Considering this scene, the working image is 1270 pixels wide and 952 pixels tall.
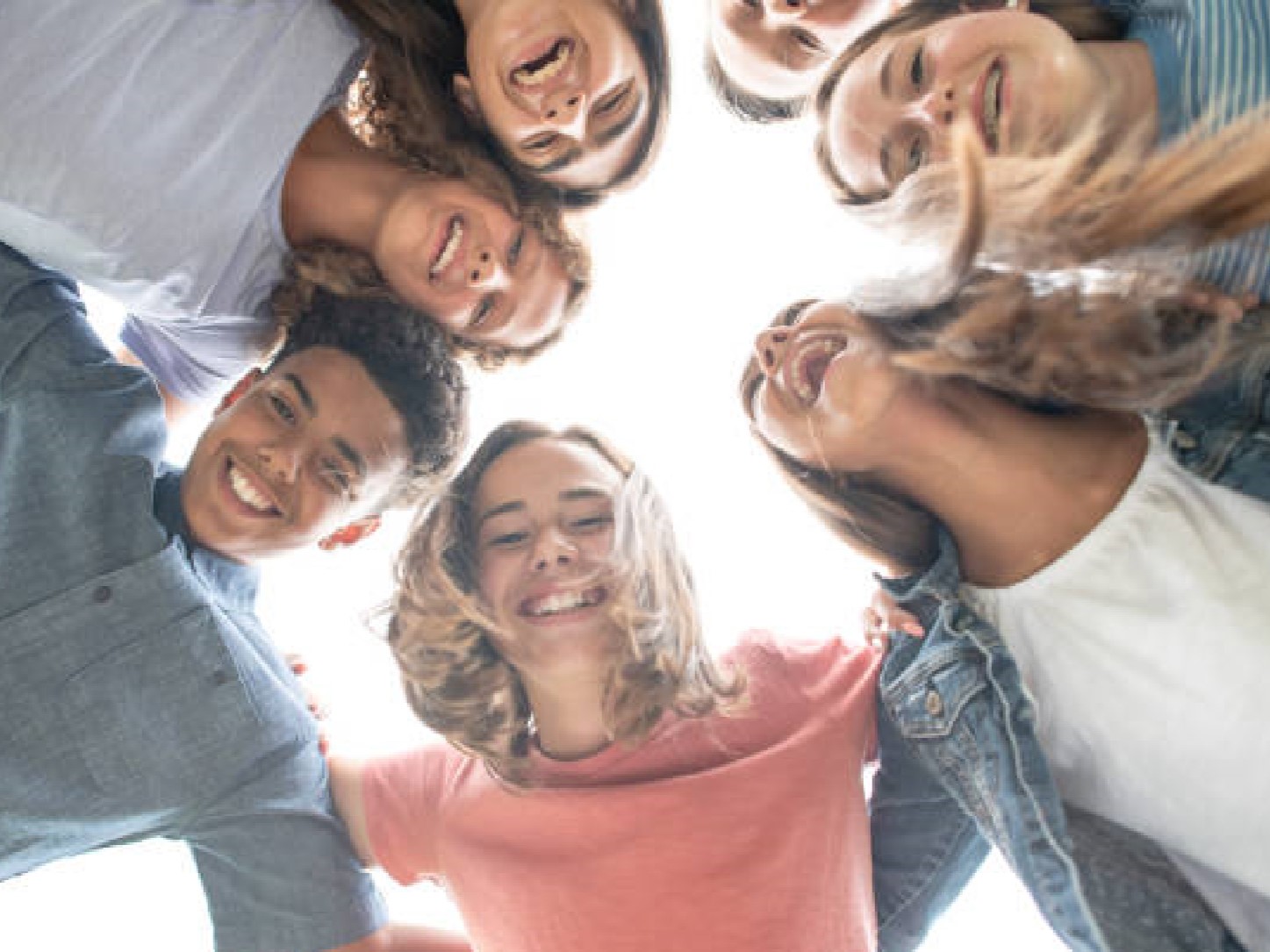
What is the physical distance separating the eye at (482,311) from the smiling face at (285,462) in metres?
0.17

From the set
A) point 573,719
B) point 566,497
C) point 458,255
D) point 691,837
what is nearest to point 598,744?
point 573,719

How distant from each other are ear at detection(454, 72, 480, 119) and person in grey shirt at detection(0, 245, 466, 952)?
0.37 meters

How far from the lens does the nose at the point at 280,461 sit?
1.15 meters

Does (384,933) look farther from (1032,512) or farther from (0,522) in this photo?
(1032,512)

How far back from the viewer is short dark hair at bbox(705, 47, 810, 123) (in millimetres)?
1294

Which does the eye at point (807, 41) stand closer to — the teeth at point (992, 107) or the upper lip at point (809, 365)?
the teeth at point (992, 107)

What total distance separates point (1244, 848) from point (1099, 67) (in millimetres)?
799

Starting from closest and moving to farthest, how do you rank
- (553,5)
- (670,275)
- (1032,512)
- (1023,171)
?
(1023,171), (1032,512), (553,5), (670,275)

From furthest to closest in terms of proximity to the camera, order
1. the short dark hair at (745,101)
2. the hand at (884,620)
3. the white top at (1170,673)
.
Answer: the short dark hair at (745,101) → the hand at (884,620) → the white top at (1170,673)

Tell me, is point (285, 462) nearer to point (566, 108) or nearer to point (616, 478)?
point (616, 478)

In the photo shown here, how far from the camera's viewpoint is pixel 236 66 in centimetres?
108

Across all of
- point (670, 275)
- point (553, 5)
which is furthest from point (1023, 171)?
point (670, 275)

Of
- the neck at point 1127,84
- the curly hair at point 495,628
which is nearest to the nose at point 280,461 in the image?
the curly hair at point 495,628

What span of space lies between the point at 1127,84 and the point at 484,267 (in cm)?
76
